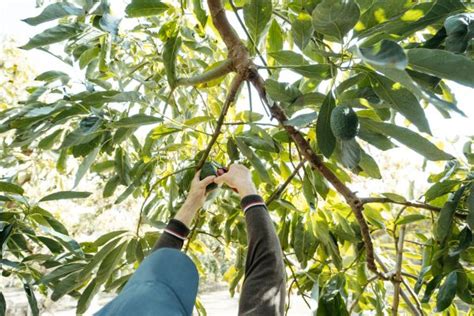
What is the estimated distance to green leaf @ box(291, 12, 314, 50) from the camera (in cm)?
44

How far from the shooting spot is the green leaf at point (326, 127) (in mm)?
443

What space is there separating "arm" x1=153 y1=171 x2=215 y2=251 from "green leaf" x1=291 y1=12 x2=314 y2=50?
372mm

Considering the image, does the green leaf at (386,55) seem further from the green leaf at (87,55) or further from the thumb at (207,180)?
the green leaf at (87,55)

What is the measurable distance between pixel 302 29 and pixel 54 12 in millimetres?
334

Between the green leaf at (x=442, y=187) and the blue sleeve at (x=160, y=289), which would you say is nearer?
the blue sleeve at (x=160, y=289)

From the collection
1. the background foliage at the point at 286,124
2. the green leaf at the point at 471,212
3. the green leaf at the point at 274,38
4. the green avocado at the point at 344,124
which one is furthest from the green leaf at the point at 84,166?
the green leaf at the point at 471,212

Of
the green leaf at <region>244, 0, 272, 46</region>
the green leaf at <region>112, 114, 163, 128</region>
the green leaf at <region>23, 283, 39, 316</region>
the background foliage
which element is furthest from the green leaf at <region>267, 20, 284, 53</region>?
the green leaf at <region>23, 283, 39, 316</region>

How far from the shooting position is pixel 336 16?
0.33 meters

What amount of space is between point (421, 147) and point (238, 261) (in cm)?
68

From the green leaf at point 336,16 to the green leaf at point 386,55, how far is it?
2.6 inches

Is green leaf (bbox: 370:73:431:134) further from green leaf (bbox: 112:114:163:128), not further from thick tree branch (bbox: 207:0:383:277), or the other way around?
green leaf (bbox: 112:114:163:128)

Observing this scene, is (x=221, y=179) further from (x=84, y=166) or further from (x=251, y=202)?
(x=84, y=166)

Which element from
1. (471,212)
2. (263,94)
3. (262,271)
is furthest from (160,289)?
(471,212)

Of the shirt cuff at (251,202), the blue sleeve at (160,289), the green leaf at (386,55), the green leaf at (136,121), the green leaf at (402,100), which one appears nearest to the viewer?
the green leaf at (386,55)
